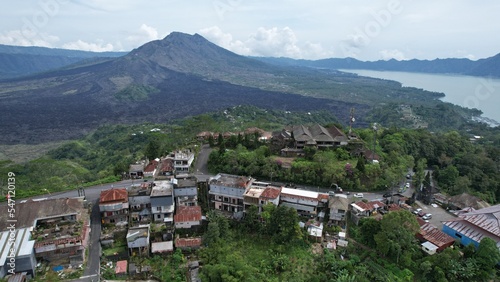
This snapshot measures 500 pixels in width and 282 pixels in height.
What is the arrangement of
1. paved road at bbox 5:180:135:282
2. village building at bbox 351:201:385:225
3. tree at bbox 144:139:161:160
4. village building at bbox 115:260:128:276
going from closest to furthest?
paved road at bbox 5:180:135:282 → village building at bbox 115:260:128:276 → village building at bbox 351:201:385:225 → tree at bbox 144:139:161:160

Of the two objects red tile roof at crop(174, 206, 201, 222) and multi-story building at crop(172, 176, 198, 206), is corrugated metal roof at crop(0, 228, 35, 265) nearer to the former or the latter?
red tile roof at crop(174, 206, 201, 222)

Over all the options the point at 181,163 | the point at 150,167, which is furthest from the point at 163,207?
the point at 150,167

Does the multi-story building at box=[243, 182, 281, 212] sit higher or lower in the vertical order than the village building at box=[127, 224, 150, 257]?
higher

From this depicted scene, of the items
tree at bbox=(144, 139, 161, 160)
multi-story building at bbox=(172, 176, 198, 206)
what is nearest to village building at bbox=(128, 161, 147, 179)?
tree at bbox=(144, 139, 161, 160)

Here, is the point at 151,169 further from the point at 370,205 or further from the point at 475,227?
the point at 475,227

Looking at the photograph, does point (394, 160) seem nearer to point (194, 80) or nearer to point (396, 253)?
point (396, 253)

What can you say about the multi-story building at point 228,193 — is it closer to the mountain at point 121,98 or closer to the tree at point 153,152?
the tree at point 153,152
